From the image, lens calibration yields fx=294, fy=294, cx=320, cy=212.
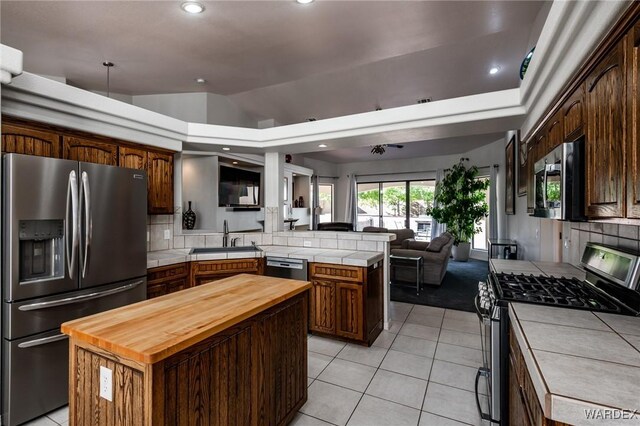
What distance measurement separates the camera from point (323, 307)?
310cm

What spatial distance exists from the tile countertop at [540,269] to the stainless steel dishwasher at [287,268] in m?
1.81

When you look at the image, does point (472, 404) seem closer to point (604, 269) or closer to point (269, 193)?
point (604, 269)


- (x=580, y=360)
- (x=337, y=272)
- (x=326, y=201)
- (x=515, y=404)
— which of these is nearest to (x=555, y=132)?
(x=580, y=360)

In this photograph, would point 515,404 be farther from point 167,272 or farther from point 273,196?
point 273,196

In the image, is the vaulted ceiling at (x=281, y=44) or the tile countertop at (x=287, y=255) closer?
the vaulted ceiling at (x=281, y=44)

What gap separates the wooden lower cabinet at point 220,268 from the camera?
3217 millimetres

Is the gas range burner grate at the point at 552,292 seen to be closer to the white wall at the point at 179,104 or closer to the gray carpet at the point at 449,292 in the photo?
the gray carpet at the point at 449,292

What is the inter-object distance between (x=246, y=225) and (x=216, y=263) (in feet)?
8.16

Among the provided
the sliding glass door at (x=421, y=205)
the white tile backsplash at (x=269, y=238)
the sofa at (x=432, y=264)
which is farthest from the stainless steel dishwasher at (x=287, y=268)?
the sliding glass door at (x=421, y=205)

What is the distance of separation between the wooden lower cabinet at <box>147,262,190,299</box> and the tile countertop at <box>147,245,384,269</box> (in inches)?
2.3

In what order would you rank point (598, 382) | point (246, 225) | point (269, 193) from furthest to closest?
point (246, 225) < point (269, 193) < point (598, 382)

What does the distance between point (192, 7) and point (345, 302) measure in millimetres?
2958

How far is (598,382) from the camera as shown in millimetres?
876

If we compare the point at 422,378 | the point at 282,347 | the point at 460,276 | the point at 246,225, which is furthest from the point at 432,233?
the point at 282,347
